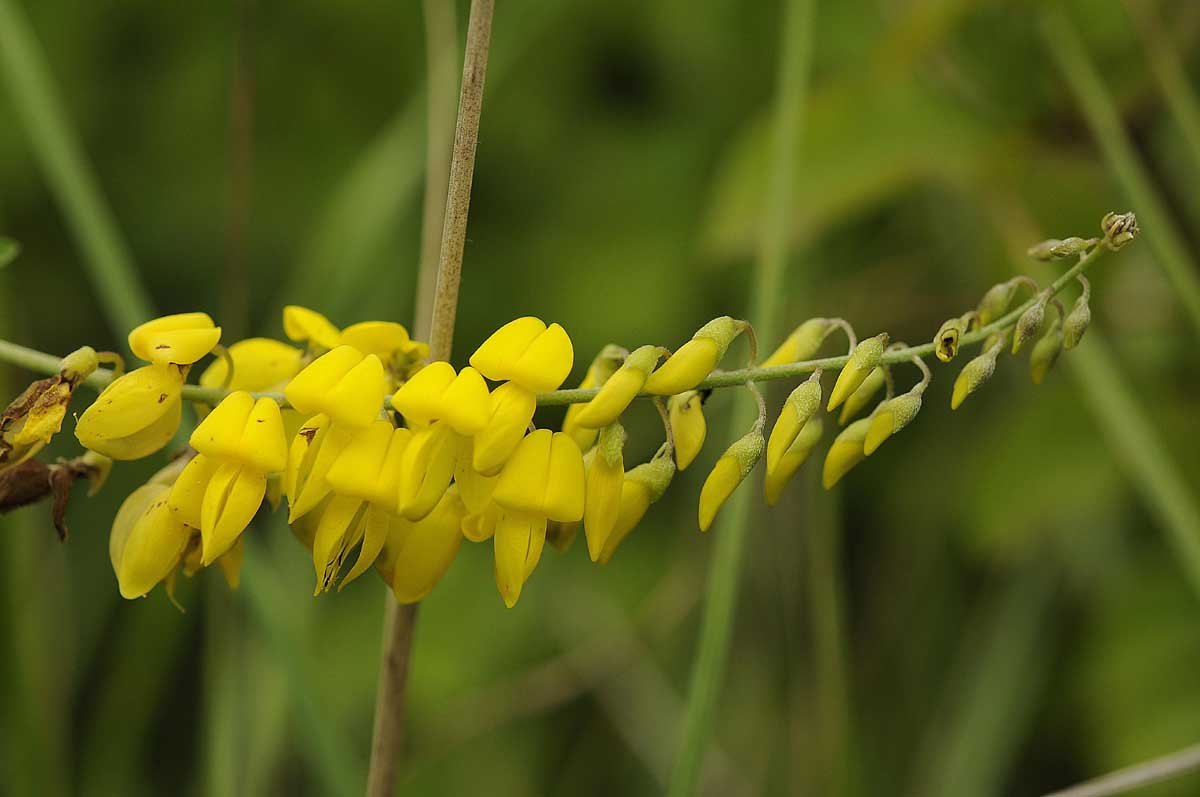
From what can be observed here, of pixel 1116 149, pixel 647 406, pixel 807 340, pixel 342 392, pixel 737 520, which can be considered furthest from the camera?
pixel 647 406

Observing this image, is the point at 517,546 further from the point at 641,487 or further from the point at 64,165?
the point at 64,165

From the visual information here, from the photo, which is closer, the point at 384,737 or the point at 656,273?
the point at 384,737

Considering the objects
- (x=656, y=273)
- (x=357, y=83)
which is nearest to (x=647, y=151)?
(x=656, y=273)

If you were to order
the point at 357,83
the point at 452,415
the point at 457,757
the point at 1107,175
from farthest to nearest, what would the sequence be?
the point at 357,83, the point at 457,757, the point at 1107,175, the point at 452,415

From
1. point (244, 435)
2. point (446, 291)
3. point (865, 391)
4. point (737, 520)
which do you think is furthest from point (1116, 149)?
point (244, 435)

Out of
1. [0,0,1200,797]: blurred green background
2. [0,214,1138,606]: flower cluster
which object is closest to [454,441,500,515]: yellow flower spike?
[0,214,1138,606]: flower cluster

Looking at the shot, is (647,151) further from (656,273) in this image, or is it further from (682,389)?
(682,389)

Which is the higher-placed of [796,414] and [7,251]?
[7,251]
